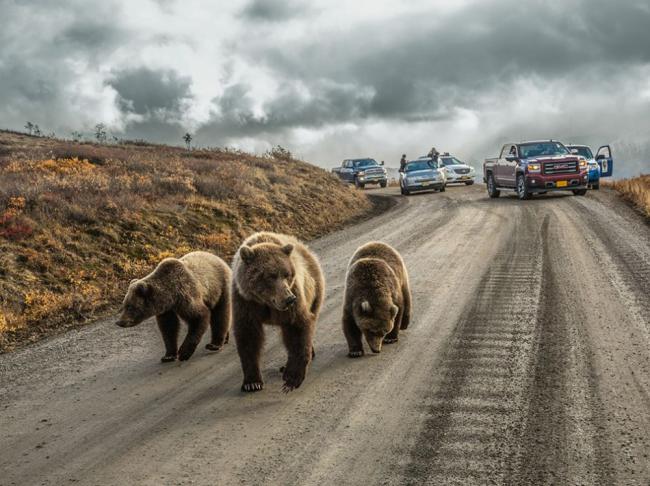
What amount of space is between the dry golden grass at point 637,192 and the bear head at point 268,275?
660 inches

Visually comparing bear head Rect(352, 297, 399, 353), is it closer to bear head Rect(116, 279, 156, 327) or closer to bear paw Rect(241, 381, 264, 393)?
bear paw Rect(241, 381, 264, 393)

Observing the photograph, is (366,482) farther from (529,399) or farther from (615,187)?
(615,187)

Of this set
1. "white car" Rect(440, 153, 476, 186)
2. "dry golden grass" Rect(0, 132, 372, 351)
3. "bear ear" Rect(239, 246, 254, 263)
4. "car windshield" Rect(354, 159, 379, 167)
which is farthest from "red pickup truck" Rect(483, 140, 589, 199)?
"bear ear" Rect(239, 246, 254, 263)

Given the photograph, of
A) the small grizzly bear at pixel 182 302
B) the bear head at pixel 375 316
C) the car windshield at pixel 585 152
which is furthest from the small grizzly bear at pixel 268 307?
the car windshield at pixel 585 152

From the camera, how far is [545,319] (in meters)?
8.70

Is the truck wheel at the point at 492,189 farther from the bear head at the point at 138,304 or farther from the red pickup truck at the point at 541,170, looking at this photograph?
the bear head at the point at 138,304

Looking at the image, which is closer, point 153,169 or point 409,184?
point 153,169

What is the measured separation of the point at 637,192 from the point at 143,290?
22.6 meters

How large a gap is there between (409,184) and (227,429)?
29.6 m

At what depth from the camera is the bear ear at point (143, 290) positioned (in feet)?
24.5

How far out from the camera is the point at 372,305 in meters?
7.38

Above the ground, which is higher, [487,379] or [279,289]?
[279,289]

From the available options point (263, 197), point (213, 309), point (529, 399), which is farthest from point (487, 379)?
point (263, 197)

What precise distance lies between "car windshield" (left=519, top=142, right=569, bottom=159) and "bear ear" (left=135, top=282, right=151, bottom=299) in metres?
22.8
